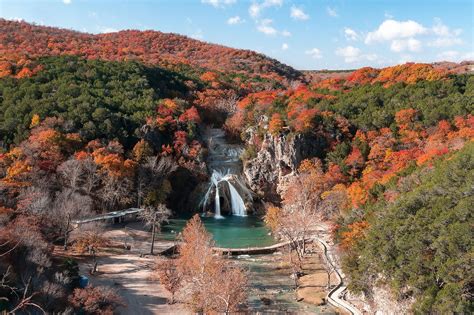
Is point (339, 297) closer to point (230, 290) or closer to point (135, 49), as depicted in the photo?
point (230, 290)

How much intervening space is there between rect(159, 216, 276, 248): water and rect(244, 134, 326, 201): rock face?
16.1 ft

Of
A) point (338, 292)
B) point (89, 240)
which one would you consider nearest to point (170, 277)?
point (89, 240)

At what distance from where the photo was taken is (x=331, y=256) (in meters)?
32.6

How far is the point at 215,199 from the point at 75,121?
1845 centimetres

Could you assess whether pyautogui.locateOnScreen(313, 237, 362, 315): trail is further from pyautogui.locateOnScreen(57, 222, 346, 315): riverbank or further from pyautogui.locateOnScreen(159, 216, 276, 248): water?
pyautogui.locateOnScreen(159, 216, 276, 248): water

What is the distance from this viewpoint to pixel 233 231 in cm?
4131

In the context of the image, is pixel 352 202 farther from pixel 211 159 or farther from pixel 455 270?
pixel 211 159

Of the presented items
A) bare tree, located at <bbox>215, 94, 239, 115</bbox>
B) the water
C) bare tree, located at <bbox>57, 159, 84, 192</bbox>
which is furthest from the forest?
the water

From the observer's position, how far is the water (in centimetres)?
3753

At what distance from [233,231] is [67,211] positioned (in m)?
16.6

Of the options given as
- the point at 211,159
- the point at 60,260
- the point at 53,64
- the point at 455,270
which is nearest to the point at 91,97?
the point at 53,64

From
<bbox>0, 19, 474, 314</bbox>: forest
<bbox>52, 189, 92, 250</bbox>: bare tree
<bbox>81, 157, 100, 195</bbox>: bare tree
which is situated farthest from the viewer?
<bbox>81, 157, 100, 195</bbox>: bare tree

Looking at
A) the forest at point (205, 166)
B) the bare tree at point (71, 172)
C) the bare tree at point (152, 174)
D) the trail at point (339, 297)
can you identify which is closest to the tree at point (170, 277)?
the forest at point (205, 166)

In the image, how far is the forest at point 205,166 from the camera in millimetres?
21156
